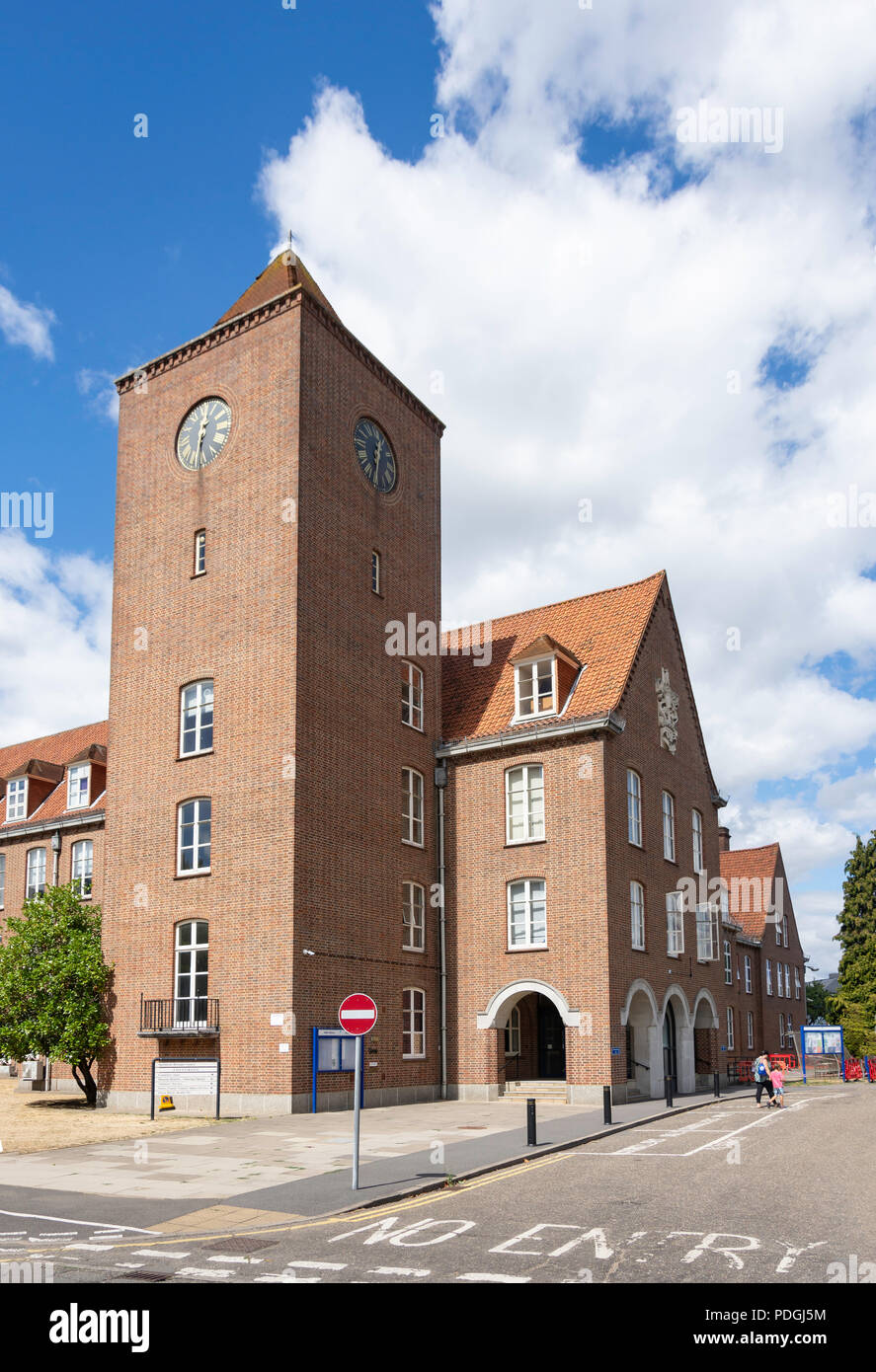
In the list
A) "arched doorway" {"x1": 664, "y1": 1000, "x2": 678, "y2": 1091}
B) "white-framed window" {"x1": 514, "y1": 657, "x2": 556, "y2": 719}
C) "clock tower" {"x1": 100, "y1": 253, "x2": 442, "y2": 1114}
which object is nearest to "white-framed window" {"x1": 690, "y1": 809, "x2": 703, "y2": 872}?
"arched doorway" {"x1": 664, "y1": 1000, "x2": 678, "y2": 1091}

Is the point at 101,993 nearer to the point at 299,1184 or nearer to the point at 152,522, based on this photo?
the point at 152,522

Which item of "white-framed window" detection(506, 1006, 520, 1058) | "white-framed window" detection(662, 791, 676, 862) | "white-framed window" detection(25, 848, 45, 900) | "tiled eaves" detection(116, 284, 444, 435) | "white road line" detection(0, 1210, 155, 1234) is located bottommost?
"white-framed window" detection(506, 1006, 520, 1058)

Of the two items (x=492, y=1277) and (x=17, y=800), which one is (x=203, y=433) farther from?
(x=492, y=1277)

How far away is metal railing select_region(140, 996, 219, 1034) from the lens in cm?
2698

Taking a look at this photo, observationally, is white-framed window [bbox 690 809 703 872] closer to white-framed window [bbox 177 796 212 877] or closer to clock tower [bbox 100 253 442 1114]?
clock tower [bbox 100 253 442 1114]

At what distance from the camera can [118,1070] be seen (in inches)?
1142

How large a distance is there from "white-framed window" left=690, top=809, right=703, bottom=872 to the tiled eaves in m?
16.1

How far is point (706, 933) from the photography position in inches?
1534

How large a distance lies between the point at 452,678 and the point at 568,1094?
44.7ft

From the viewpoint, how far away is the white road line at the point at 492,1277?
30.0 feet

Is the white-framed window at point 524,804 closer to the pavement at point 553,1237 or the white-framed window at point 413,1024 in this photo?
the white-framed window at point 413,1024

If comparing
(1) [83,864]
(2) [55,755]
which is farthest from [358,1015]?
(2) [55,755]

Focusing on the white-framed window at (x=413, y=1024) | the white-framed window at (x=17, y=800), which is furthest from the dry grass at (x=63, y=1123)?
the white-framed window at (x=17, y=800)
